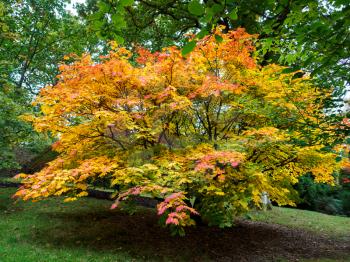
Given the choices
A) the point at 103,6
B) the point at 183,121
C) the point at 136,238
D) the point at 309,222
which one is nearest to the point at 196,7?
the point at 103,6

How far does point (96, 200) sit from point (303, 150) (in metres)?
8.41

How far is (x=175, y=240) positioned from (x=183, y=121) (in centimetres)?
315

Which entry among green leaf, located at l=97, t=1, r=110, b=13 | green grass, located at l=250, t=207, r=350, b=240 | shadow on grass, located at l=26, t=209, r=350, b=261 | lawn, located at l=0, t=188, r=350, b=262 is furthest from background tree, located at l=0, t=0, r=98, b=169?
green grass, located at l=250, t=207, r=350, b=240

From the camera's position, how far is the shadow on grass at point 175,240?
7.30 meters

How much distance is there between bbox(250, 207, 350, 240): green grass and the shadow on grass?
35.9 inches

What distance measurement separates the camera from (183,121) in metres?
7.86

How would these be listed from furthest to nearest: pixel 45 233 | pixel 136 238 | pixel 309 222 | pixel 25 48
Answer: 1. pixel 25 48
2. pixel 309 222
3. pixel 45 233
4. pixel 136 238

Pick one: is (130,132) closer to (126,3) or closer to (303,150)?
(303,150)

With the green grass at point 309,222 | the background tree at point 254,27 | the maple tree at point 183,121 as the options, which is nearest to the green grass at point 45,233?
the maple tree at point 183,121

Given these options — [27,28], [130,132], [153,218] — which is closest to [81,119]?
[130,132]

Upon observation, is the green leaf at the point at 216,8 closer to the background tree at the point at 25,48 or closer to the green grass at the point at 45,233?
the green grass at the point at 45,233

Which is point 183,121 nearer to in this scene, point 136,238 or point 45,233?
point 136,238

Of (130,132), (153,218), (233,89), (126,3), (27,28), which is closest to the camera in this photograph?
(126,3)

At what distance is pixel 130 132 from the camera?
7672mm
